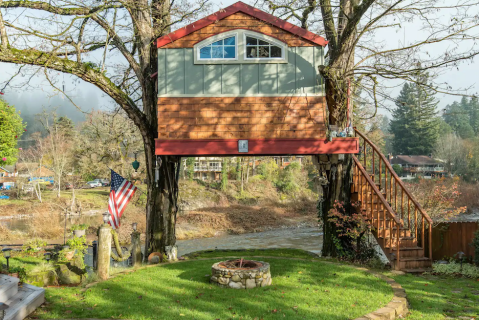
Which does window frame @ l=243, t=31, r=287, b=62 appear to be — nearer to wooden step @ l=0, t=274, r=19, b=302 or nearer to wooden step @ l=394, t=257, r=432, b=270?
wooden step @ l=394, t=257, r=432, b=270

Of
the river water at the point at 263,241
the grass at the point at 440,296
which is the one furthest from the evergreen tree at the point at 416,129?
the grass at the point at 440,296

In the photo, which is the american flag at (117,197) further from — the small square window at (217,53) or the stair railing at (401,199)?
the stair railing at (401,199)

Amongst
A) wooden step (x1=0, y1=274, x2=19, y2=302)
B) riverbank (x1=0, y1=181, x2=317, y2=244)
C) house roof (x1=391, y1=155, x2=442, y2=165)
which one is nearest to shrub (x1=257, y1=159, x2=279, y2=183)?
riverbank (x1=0, y1=181, x2=317, y2=244)

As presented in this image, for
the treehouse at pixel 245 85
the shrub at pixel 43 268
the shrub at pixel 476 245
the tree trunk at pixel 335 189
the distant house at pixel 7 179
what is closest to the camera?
the shrub at pixel 43 268

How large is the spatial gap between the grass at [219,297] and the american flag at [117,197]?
5.45 feet

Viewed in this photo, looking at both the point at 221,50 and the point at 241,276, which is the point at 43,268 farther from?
the point at 221,50

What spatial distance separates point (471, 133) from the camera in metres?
62.8

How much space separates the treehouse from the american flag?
182 centimetres

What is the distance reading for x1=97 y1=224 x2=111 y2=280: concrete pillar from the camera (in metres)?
8.22

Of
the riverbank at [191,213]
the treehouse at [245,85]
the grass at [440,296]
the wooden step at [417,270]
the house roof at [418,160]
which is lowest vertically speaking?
the riverbank at [191,213]

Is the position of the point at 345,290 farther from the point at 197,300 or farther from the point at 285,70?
the point at 285,70

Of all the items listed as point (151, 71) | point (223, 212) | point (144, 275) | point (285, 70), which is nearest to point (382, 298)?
point (144, 275)

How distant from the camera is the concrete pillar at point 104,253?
8219mm

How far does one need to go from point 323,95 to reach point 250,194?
1054 inches
